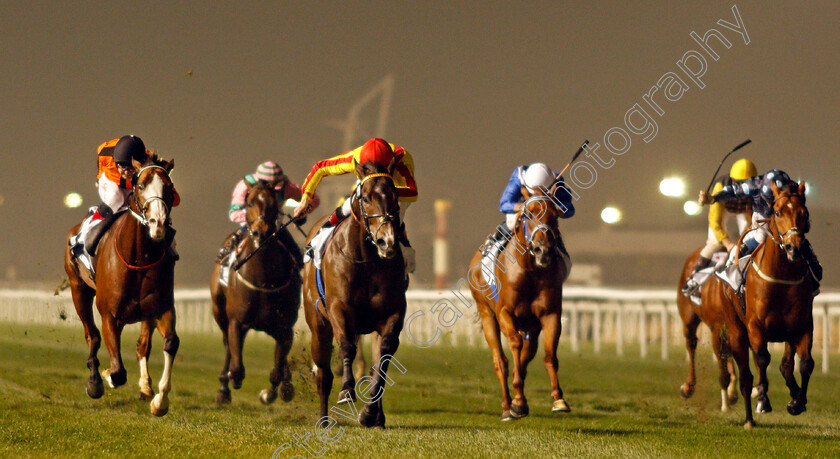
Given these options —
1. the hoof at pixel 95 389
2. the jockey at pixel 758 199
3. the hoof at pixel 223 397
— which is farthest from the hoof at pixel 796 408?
the hoof at pixel 95 389

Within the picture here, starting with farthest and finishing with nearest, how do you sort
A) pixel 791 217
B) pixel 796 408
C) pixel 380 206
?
pixel 796 408 → pixel 791 217 → pixel 380 206

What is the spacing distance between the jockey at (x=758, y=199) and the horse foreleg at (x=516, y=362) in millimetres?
1831

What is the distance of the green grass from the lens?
6.78m

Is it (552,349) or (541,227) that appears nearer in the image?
(541,227)

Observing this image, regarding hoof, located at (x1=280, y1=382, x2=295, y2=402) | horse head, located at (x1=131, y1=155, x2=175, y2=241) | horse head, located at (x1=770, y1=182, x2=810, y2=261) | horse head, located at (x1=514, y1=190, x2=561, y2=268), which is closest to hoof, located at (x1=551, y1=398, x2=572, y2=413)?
horse head, located at (x1=514, y1=190, x2=561, y2=268)

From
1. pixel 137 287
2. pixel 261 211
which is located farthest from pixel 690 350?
pixel 137 287

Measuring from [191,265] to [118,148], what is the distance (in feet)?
132

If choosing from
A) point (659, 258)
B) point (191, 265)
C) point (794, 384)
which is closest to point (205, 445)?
point (794, 384)

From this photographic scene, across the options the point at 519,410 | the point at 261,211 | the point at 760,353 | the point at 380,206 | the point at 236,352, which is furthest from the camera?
the point at 236,352

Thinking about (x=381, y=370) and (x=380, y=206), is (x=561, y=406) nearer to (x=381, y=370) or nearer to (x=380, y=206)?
(x=381, y=370)

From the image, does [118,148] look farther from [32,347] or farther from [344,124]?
[344,124]

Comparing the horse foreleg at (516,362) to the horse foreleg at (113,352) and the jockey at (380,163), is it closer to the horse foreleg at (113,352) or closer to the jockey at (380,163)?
the jockey at (380,163)

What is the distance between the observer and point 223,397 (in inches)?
367

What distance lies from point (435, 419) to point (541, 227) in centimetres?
199
